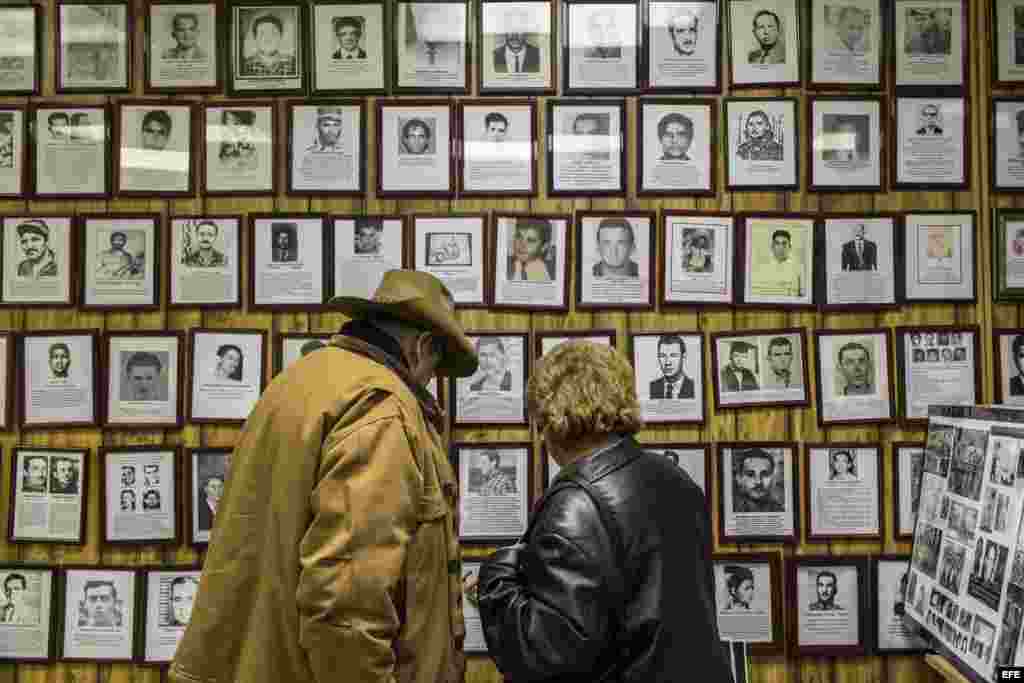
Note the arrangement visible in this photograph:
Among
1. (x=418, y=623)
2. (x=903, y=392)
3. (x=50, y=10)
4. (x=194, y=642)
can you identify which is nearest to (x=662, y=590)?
(x=418, y=623)

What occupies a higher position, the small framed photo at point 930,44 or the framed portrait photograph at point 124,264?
the small framed photo at point 930,44

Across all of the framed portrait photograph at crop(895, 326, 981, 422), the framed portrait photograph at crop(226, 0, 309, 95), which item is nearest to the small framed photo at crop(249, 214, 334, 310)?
the framed portrait photograph at crop(226, 0, 309, 95)

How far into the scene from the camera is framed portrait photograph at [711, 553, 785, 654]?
3.00 m

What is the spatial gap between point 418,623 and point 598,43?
208cm

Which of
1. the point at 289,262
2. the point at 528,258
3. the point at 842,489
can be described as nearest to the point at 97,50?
the point at 289,262

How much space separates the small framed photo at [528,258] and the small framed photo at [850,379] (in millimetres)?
919

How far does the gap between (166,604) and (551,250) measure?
1.81m

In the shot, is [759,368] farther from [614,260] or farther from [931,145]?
[931,145]

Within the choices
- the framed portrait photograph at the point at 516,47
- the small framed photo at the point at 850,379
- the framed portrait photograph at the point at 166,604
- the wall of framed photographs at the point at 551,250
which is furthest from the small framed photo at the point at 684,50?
the framed portrait photograph at the point at 166,604

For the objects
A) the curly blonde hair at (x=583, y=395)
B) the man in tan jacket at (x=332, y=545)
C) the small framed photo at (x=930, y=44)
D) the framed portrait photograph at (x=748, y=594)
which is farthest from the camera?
the small framed photo at (x=930, y=44)

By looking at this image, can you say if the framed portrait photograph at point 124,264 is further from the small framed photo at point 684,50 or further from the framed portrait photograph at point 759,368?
the framed portrait photograph at point 759,368

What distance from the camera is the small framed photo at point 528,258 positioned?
10.00ft

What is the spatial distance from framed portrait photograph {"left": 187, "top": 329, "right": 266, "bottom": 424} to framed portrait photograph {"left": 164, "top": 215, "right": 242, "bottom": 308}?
13 centimetres

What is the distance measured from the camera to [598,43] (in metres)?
3.09
